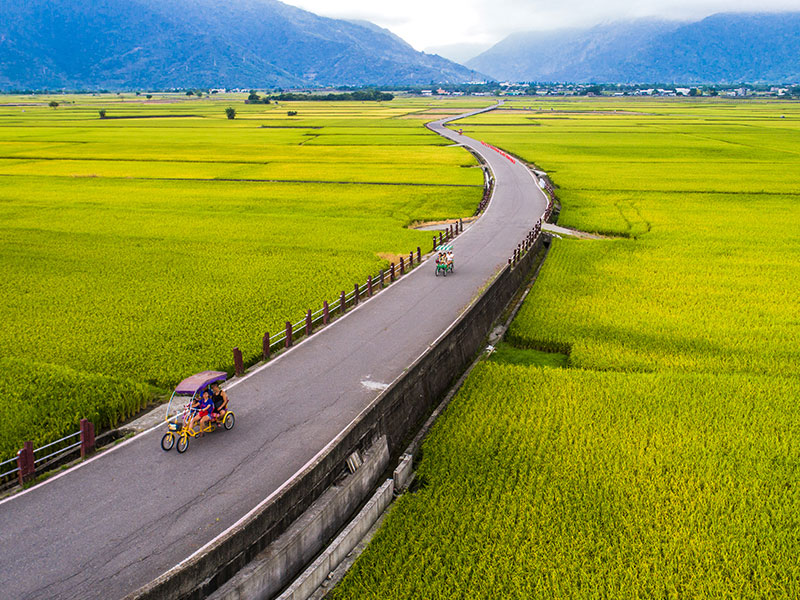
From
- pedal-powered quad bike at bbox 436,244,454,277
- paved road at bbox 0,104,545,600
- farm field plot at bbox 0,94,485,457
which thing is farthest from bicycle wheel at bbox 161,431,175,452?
pedal-powered quad bike at bbox 436,244,454,277

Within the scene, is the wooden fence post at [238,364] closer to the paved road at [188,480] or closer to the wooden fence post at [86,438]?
the paved road at [188,480]

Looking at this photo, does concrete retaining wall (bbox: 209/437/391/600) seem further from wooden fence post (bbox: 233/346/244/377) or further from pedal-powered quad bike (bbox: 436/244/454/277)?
pedal-powered quad bike (bbox: 436/244/454/277)

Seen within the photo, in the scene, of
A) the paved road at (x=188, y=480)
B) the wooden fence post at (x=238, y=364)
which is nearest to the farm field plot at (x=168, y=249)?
the wooden fence post at (x=238, y=364)

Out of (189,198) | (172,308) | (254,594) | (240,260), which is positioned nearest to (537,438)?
(254,594)

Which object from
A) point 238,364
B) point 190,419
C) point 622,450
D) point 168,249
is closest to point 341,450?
point 190,419

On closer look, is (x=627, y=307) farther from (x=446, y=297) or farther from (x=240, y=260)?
(x=240, y=260)

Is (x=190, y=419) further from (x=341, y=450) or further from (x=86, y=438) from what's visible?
(x=341, y=450)
